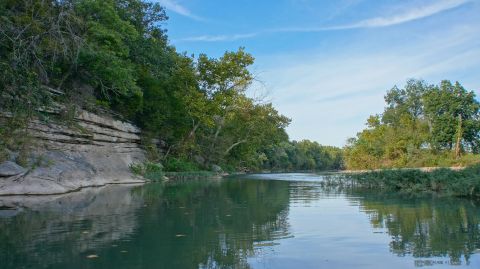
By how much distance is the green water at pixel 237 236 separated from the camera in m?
5.77

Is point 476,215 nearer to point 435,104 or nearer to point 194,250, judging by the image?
point 194,250

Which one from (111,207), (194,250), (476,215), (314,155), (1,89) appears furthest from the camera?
(314,155)

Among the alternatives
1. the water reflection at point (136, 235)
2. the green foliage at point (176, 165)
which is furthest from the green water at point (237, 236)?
the green foliage at point (176, 165)

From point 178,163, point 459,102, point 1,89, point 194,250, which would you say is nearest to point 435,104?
point 459,102

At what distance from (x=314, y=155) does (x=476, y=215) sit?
341 feet

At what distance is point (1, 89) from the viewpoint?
15383 millimetres

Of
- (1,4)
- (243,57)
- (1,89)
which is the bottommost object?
(1,89)

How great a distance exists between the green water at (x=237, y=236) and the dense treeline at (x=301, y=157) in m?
56.3

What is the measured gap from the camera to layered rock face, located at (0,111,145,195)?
50.3 ft

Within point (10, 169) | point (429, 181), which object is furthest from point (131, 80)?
point (429, 181)

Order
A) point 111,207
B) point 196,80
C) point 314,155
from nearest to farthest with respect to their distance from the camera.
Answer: point 111,207 → point 196,80 → point 314,155

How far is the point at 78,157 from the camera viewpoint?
21375 mm

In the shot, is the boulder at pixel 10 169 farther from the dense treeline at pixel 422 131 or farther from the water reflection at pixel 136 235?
the dense treeline at pixel 422 131

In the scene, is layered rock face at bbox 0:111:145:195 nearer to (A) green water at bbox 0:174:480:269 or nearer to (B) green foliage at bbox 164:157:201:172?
(A) green water at bbox 0:174:480:269
